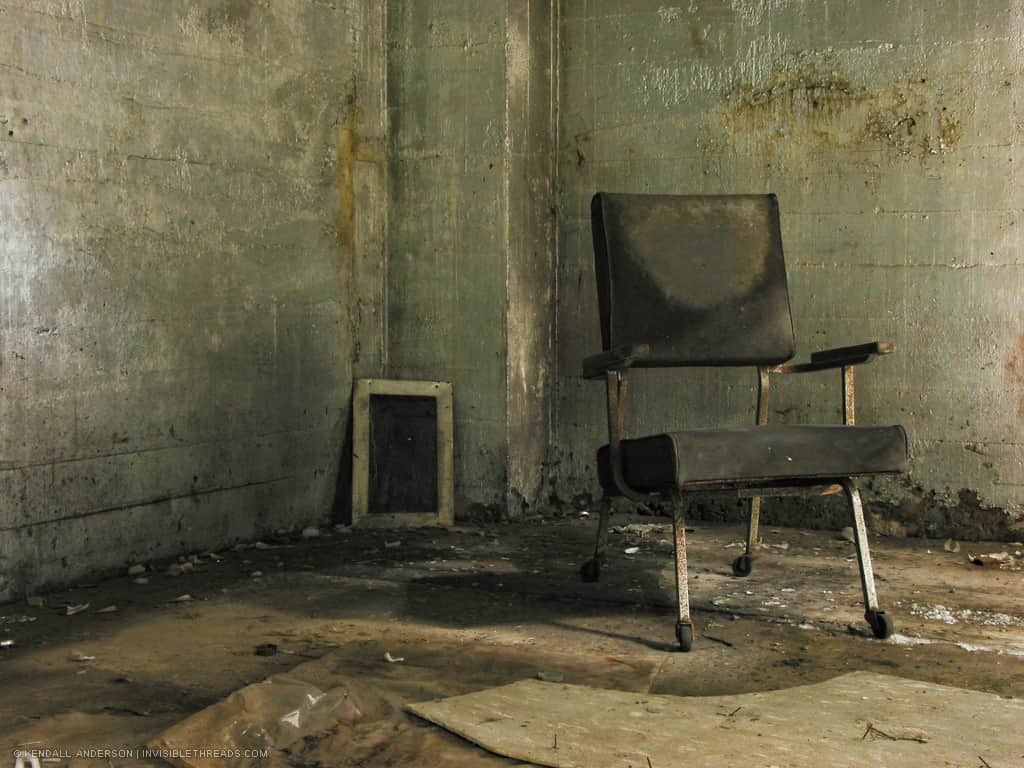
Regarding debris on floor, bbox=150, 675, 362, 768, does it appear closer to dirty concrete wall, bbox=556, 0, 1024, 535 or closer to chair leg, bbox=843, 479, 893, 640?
chair leg, bbox=843, 479, 893, 640

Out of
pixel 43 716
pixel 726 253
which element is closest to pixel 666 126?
pixel 726 253

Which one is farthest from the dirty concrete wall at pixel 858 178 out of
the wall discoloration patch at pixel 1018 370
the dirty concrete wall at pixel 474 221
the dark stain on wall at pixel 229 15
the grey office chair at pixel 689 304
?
the dark stain on wall at pixel 229 15

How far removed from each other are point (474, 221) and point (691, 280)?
4.35 feet

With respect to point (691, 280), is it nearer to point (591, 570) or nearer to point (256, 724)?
point (591, 570)

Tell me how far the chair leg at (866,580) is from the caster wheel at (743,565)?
0.66 meters

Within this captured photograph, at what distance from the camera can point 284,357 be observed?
4.18 metres

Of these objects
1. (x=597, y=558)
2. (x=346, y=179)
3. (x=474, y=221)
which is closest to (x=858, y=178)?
(x=474, y=221)

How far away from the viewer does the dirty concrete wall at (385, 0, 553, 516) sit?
443 centimetres

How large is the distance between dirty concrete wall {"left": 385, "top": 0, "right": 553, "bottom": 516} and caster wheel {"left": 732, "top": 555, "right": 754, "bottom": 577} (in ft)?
3.92

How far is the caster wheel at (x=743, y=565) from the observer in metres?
3.52

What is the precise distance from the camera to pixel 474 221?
4461 mm

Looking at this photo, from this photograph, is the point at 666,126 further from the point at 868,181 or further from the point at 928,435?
the point at 928,435

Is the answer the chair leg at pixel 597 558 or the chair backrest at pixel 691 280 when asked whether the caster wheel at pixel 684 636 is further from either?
the chair backrest at pixel 691 280

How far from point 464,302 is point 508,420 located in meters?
0.52
